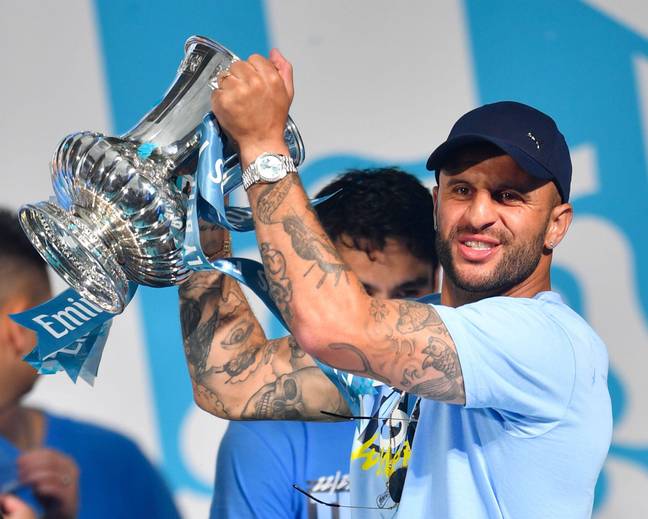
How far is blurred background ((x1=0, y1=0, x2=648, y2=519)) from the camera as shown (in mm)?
2086

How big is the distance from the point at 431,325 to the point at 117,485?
4.06 feet

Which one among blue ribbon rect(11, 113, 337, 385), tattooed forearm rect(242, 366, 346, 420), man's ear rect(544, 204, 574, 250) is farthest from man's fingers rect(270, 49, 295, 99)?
tattooed forearm rect(242, 366, 346, 420)

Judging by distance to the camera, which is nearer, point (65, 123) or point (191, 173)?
point (191, 173)

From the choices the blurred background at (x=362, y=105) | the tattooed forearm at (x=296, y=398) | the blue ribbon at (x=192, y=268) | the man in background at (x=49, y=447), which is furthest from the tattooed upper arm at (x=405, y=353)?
the man in background at (x=49, y=447)

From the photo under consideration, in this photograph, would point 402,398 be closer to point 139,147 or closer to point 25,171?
point 139,147

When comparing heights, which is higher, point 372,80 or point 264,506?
point 372,80

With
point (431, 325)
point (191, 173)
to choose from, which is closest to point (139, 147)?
point (191, 173)

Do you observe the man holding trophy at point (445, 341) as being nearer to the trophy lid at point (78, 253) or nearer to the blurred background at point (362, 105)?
the trophy lid at point (78, 253)

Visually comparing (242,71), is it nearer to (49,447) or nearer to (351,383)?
(351,383)

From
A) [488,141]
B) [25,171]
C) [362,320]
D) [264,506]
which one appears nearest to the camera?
[362,320]

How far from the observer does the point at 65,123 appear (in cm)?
211

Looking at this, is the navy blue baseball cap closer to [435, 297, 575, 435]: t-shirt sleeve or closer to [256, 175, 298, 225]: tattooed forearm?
[435, 297, 575, 435]: t-shirt sleeve

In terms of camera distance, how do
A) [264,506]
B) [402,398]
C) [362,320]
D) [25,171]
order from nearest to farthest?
[362,320], [402,398], [264,506], [25,171]

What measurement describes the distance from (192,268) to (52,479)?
111 centimetres
